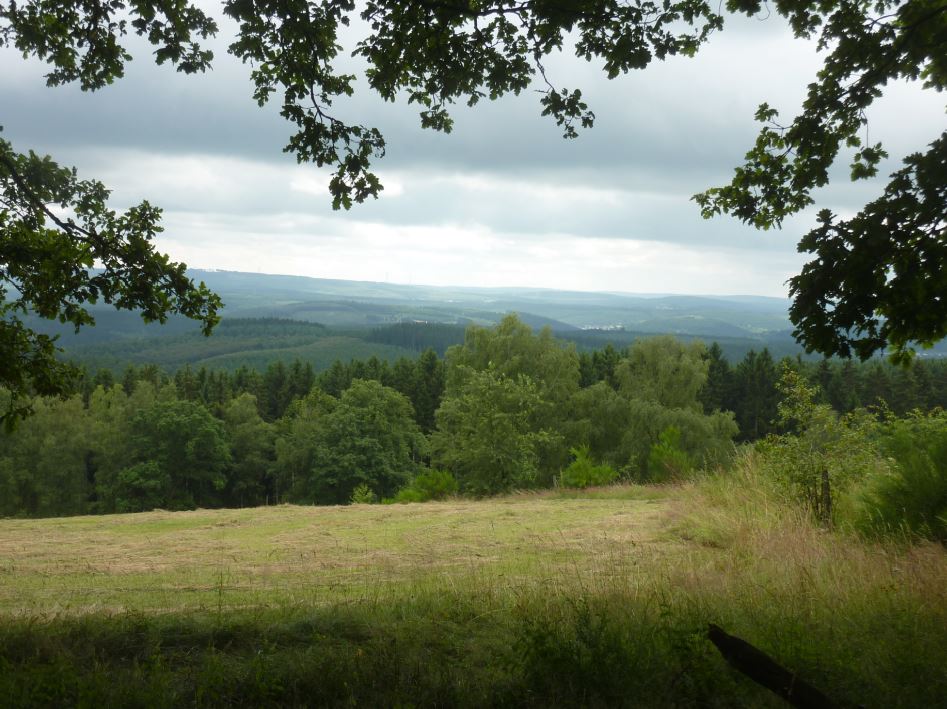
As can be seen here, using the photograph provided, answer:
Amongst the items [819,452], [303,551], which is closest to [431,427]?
[303,551]

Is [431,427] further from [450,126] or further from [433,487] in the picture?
[450,126]

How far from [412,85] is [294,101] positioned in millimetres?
1167

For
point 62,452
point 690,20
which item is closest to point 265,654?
point 690,20

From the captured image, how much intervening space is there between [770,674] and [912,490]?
536 centimetres

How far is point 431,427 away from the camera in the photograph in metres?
70.4

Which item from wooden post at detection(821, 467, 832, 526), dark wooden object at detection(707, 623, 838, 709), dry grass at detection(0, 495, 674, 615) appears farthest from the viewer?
wooden post at detection(821, 467, 832, 526)

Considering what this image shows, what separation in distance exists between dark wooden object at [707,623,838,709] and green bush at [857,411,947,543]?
4587mm

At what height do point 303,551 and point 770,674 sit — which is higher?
point 770,674

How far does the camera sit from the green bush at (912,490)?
7.37m

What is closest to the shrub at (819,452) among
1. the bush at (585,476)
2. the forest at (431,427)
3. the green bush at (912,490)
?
the green bush at (912,490)

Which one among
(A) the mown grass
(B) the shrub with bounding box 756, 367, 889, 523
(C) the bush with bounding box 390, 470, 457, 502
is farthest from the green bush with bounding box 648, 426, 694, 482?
(A) the mown grass

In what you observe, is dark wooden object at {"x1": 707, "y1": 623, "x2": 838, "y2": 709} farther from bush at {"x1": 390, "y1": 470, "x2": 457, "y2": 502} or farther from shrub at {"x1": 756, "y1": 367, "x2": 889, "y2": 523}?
bush at {"x1": 390, "y1": 470, "x2": 457, "y2": 502}

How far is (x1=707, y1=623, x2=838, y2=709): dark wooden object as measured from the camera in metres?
3.41

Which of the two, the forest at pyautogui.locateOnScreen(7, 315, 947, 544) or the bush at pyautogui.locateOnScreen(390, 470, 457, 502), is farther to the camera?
the forest at pyautogui.locateOnScreen(7, 315, 947, 544)
